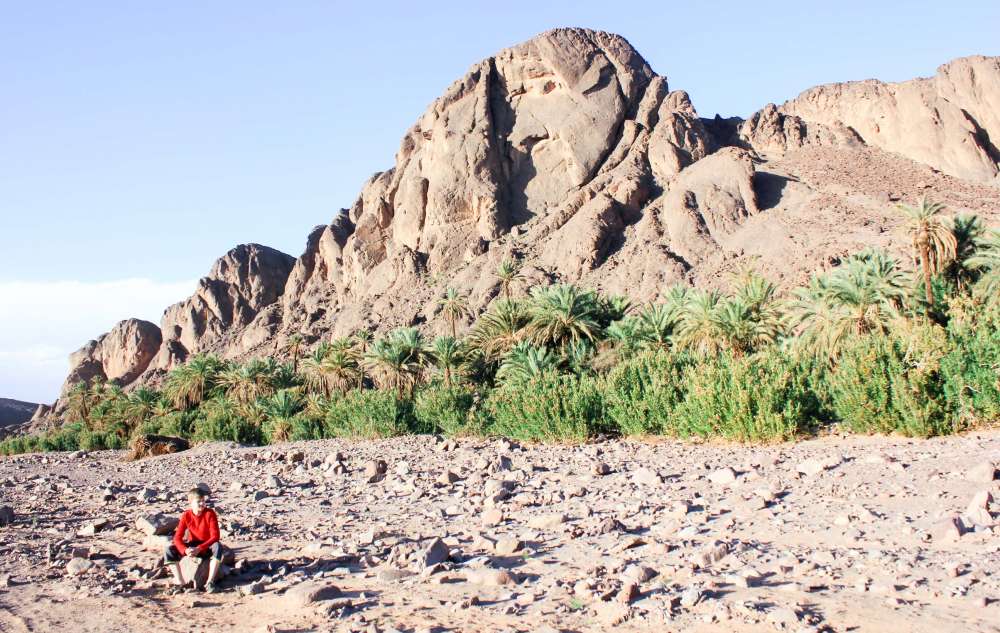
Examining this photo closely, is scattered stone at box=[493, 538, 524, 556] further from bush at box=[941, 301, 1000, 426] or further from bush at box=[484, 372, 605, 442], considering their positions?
bush at box=[484, 372, 605, 442]

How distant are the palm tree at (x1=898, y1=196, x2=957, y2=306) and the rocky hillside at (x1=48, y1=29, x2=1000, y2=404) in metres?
29.9

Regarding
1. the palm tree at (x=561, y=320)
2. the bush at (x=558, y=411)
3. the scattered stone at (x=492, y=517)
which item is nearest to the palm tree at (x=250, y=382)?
the palm tree at (x=561, y=320)

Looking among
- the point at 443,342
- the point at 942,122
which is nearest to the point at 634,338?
the point at 443,342

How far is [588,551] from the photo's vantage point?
7.14m

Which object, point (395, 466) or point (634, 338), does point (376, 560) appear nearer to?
point (395, 466)

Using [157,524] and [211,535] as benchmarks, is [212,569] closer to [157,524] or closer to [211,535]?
[211,535]

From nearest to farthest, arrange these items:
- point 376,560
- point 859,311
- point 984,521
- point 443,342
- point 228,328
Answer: point 984,521 < point 376,560 < point 859,311 < point 443,342 < point 228,328

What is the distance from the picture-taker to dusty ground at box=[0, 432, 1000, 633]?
5445 millimetres

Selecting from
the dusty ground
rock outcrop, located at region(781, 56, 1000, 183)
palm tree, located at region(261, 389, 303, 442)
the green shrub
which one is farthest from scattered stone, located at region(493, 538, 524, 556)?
rock outcrop, located at region(781, 56, 1000, 183)

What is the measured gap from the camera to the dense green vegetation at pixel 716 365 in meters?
11.9

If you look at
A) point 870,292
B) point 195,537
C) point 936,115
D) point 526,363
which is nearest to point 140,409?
point 526,363

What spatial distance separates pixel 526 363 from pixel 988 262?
1260cm

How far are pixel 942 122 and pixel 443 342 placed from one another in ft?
188

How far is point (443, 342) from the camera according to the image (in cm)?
3192
